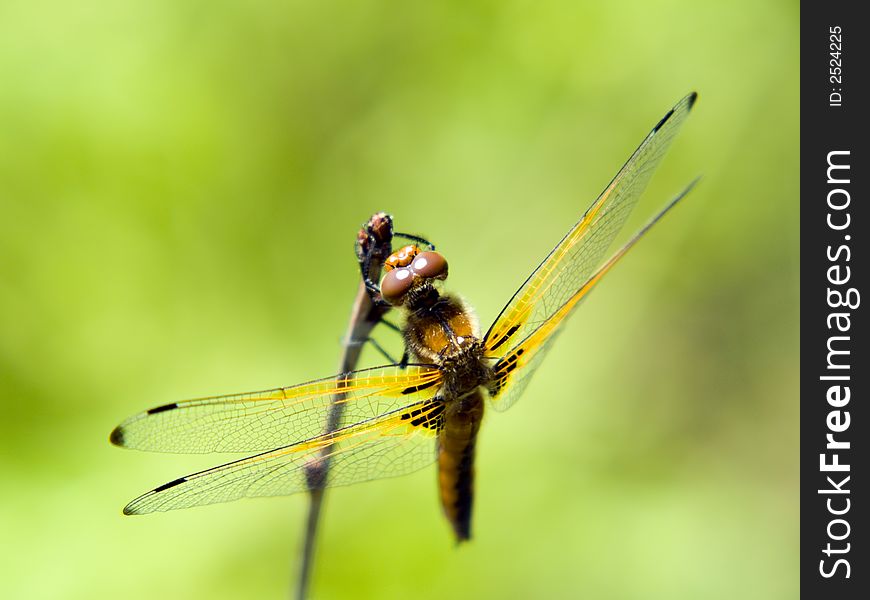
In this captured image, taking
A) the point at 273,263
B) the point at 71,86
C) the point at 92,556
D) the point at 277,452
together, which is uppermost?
the point at 71,86

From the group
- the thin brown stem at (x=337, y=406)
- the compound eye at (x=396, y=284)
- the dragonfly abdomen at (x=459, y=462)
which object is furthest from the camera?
the dragonfly abdomen at (x=459, y=462)

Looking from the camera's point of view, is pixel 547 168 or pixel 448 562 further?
pixel 547 168

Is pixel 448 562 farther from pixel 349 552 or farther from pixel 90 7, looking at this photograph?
pixel 90 7

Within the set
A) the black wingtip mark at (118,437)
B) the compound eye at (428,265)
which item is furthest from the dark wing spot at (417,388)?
the black wingtip mark at (118,437)

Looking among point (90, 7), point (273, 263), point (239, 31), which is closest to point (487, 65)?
point (239, 31)
